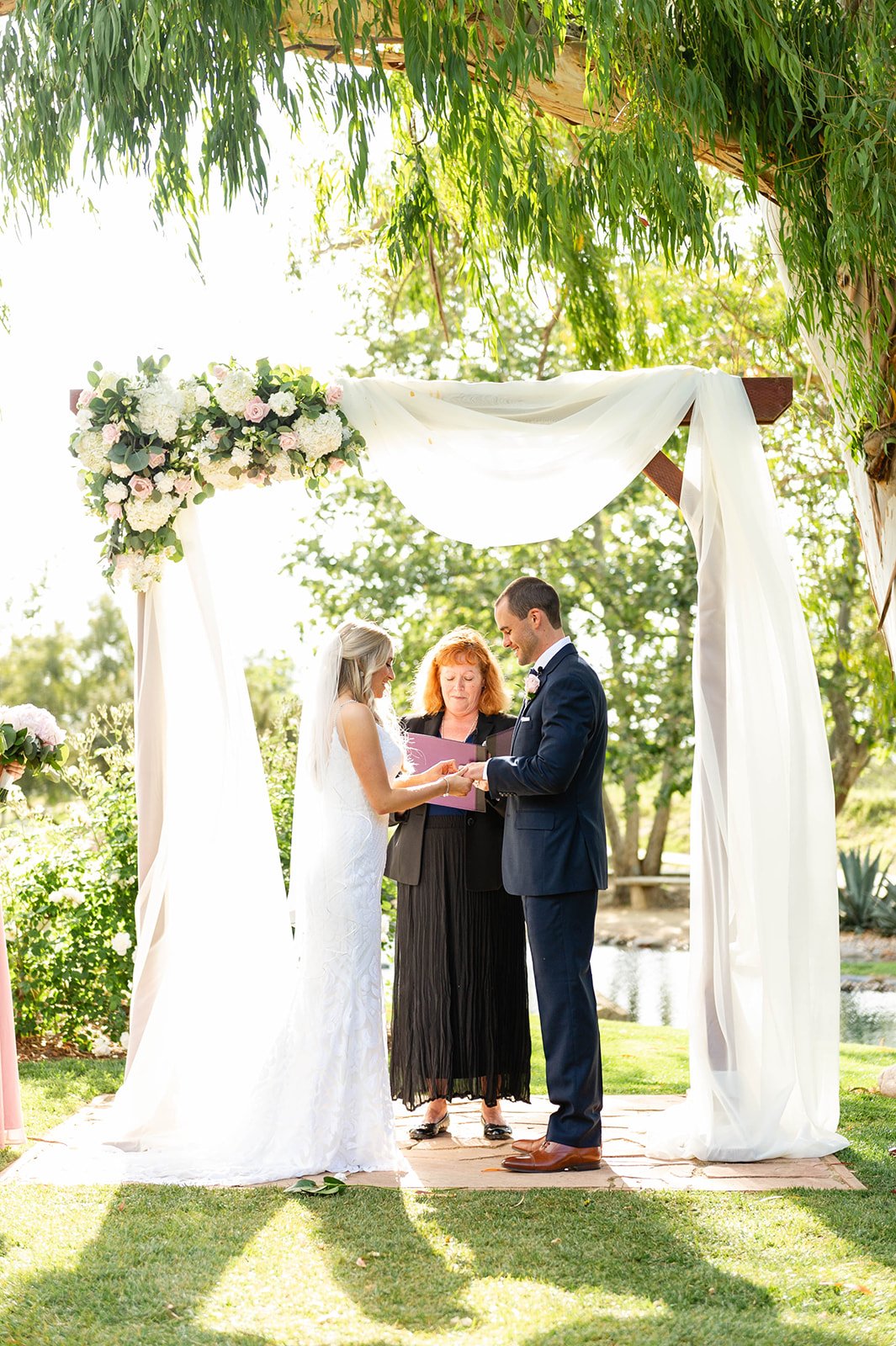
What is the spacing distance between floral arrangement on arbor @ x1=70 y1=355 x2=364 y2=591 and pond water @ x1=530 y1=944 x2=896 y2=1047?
4400mm

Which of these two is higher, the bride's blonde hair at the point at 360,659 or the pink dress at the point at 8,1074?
the bride's blonde hair at the point at 360,659

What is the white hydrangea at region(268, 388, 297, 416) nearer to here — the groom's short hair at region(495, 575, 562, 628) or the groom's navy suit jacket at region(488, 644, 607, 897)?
the groom's short hair at region(495, 575, 562, 628)

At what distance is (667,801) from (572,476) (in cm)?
1047

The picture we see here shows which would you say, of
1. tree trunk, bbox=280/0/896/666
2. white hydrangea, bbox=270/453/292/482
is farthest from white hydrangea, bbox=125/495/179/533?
tree trunk, bbox=280/0/896/666

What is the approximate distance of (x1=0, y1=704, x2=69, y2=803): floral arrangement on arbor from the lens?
486cm

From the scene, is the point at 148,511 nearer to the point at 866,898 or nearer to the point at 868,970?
the point at 868,970

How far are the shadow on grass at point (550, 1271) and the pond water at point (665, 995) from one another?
4110 millimetres

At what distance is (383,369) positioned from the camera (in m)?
13.6

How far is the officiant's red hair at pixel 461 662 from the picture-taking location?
16.7 feet

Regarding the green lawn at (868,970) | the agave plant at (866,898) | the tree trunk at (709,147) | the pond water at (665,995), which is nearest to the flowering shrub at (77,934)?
the pond water at (665,995)

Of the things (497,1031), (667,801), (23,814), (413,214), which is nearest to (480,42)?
(413,214)

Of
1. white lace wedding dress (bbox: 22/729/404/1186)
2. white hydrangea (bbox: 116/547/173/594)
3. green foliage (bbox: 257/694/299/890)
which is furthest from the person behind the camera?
green foliage (bbox: 257/694/299/890)

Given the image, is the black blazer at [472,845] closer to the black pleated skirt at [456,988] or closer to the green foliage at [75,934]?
the black pleated skirt at [456,988]

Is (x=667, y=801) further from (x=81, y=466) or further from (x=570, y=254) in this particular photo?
(x=81, y=466)
